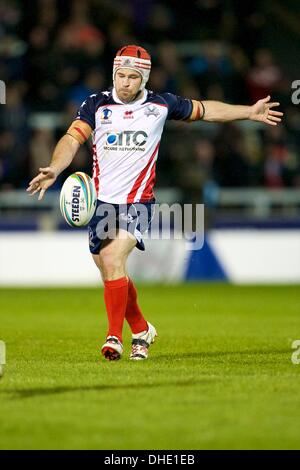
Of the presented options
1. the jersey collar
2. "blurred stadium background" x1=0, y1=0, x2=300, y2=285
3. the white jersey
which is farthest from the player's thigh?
"blurred stadium background" x1=0, y1=0, x2=300, y2=285

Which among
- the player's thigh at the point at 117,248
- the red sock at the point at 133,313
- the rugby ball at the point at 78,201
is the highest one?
the rugby ball at the point at 78,201

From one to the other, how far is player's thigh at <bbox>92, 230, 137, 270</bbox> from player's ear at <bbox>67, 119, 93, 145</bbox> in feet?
2.80

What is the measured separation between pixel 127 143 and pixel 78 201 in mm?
701

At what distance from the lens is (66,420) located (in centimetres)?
680

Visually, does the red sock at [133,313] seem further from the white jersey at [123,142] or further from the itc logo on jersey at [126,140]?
the itc logo on jersey at [126,140]

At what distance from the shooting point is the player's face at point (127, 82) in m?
9.94

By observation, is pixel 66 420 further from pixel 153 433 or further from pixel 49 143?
pixel 49 143

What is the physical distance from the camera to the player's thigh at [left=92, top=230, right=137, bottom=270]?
32.1 feet

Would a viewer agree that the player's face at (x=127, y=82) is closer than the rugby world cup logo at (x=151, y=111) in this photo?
Yes

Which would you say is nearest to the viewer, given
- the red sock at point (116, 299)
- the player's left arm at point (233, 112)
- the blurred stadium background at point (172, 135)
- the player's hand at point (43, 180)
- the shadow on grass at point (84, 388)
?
the shadow on grass at point (84, 388)

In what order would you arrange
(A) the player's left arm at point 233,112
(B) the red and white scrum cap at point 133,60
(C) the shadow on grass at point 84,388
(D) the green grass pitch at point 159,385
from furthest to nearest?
(A) the player's left arm at point 233,112
(B) the red and white scrum cap at point 133,60
(C) the shadow on grass at point 84,388
(D) the green grass pitch at point 159,385

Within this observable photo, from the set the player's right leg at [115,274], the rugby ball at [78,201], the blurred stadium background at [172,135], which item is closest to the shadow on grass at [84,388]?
the player's right leg at [115,274]

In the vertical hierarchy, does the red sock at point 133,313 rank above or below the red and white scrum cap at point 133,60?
below
